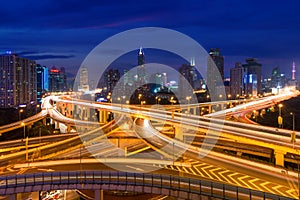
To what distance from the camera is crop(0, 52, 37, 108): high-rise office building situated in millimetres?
40844

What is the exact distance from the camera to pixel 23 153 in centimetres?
1274

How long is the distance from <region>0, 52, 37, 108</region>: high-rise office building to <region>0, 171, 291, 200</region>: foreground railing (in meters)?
36.8

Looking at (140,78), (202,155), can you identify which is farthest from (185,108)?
(140,78)

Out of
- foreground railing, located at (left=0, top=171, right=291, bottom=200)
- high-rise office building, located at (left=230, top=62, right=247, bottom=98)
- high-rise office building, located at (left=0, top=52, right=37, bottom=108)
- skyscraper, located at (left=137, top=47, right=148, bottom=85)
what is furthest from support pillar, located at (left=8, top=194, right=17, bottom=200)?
high-rise office building, located at (left=230, top=62, right=247, bottom=98)

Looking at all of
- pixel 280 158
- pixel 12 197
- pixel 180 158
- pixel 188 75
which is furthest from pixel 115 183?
pixel 188 75

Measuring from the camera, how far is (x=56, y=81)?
265 feet

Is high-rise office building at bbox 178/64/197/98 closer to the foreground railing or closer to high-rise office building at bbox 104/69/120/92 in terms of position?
high-rise office building at bbox 104/69/120/92

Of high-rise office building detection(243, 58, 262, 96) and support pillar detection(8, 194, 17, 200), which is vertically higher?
high-rise office building detection(243, 58, 262, 96)

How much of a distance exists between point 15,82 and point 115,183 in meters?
40.1

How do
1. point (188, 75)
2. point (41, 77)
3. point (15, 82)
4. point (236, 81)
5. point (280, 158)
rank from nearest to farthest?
point (280, 158) < point (15, 82) < point (41, 77) < point (188, 75) < point (236, 81)

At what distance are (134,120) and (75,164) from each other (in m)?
12.6

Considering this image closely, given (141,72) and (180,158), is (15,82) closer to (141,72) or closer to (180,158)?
(141,72)

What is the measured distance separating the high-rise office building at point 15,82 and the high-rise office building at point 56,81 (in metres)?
30.0

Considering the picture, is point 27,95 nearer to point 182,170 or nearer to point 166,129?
point 166,129
